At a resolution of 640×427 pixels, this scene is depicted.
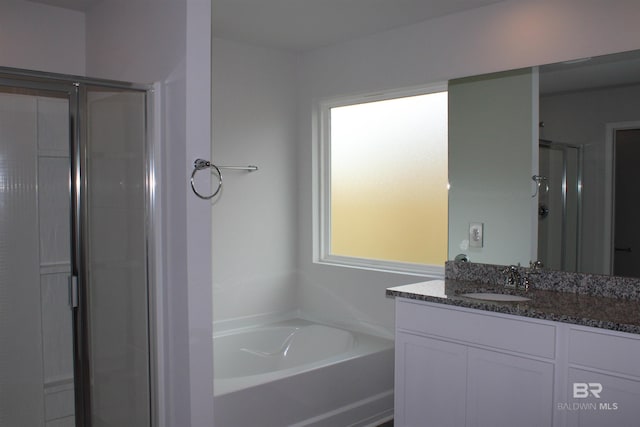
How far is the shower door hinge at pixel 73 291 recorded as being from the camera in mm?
2367

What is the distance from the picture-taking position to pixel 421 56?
3410 millimetres

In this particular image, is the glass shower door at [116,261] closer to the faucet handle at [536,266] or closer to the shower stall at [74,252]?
the shower stall at [74,252]

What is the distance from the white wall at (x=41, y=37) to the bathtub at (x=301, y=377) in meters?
1.93

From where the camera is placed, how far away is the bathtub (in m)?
2.78

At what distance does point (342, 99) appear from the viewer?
13.1 feet

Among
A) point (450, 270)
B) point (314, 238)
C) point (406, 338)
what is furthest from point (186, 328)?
point (314, 238)

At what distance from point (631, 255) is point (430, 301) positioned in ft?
2.98

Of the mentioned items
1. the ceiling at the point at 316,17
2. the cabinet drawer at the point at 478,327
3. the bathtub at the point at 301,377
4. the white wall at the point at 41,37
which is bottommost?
the bathtub at the point at 301,377

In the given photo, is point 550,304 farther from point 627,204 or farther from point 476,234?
point 476,234

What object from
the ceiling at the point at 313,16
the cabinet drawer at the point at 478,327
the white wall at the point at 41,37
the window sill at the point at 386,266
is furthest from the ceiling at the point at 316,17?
the cabinet drawer at the point at 478,327

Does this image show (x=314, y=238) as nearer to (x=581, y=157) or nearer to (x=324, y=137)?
(x=324, y=137)

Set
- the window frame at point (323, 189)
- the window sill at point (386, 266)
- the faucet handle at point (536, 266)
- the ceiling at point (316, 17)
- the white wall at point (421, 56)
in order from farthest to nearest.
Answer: the window frame at point (323, 189) < the window sill at point (386, 266) < the ceiling at point (316, 17) < the faucet handle at point (536, 266) < the white wall at point (421, 56)

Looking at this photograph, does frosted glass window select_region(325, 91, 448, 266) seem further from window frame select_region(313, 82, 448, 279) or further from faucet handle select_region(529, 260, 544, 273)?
faucet handle select_region(529, 260, 544, 273)

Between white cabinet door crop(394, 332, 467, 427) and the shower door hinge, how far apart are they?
1.48 metres
